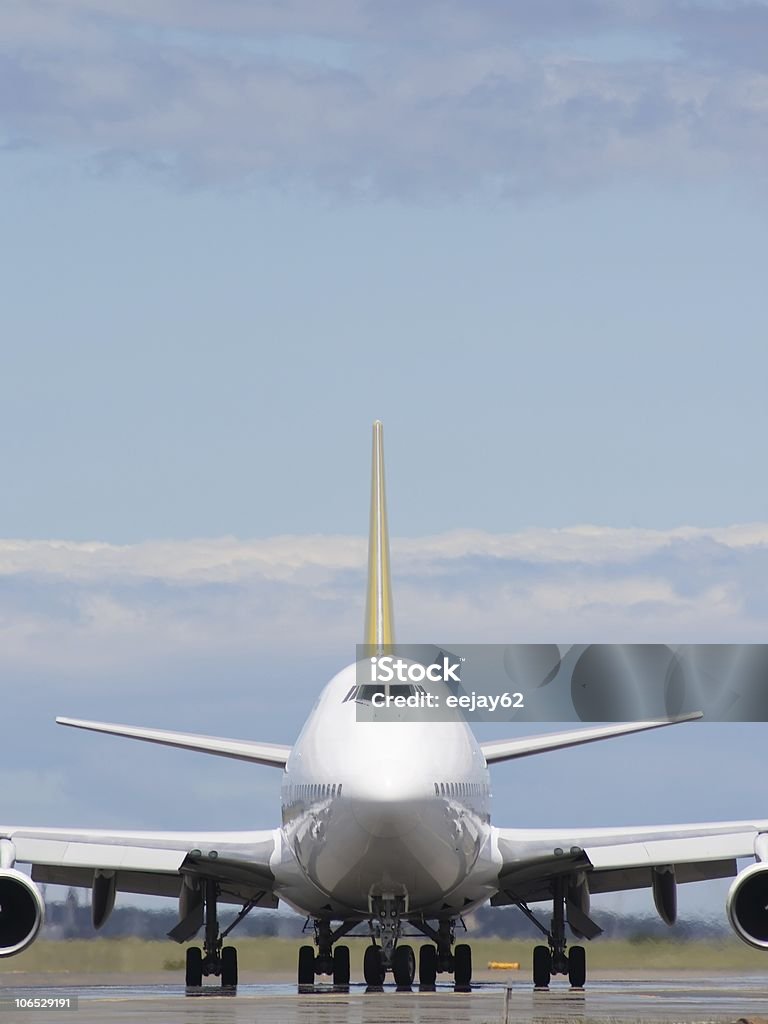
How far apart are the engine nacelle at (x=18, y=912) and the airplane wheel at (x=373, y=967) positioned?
198 inches

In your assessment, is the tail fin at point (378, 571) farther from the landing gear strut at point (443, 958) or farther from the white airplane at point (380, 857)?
the landing gear strut at point (443, 958)

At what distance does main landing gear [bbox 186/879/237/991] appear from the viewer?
3072cm

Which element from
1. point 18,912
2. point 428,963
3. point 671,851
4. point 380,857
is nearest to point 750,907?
point 671,851

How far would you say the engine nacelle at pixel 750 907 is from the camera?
26.8 meters

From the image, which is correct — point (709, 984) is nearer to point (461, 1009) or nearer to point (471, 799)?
point (471, 799)

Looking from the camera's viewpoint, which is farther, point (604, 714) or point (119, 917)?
point (119, 917)

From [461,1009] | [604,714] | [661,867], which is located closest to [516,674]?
[604,714]

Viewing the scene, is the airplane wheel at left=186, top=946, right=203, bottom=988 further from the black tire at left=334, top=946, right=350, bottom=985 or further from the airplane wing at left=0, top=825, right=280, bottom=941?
the black tire at left=334, top=946, right=350, bottom=985

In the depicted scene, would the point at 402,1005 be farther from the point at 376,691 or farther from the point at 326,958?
the point at 326,958

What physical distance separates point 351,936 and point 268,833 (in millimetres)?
3639

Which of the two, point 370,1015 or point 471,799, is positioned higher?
point 471,799

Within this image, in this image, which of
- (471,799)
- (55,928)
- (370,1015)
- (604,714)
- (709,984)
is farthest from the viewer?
(55,928)

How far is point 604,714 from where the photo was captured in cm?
3234

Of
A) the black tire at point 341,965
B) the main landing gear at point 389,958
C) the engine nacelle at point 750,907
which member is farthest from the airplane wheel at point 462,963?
the engine nacelle at point 750,907
